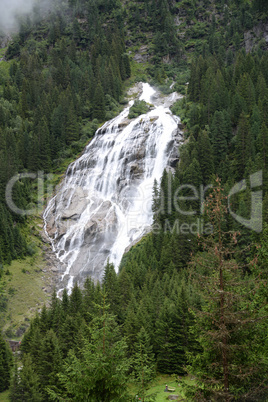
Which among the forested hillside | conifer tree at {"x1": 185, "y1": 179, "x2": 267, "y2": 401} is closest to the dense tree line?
→ the forested hillside

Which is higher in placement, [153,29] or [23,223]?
[153,29]

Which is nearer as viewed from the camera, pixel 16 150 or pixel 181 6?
pixel 16 150

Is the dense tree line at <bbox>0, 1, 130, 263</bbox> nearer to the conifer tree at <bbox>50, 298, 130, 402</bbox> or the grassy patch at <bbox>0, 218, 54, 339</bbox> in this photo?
the grassy patch at <bbox>0, 218, 54, 339</bbox>

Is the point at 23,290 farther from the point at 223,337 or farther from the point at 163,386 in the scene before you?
the point at 223,337

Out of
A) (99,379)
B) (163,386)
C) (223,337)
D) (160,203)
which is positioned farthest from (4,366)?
(223,337)

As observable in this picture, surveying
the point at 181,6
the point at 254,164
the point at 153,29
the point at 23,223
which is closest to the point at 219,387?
the point at 254,164

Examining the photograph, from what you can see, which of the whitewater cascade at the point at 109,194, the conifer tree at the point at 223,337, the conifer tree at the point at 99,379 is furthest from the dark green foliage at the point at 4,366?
the conifer tree at the point at 223,337

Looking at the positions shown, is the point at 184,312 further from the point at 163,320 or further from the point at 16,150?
the point at 16,150
